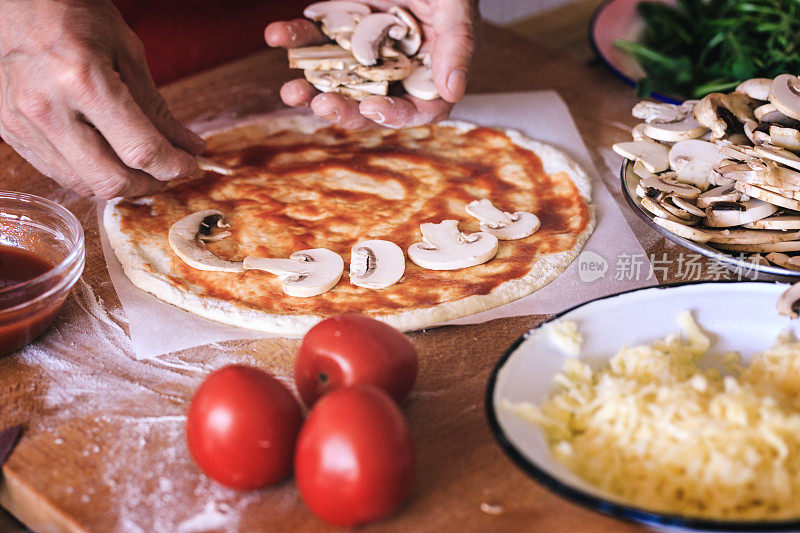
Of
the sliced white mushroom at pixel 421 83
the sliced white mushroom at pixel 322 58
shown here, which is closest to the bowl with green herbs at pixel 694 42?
the sliced white mushroom at pixel 421 83

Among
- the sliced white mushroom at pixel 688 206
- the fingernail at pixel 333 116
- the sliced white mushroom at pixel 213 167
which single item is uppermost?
the sliced white mushroom at pixel 688 206

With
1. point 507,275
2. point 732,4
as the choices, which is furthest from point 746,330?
point 732,4

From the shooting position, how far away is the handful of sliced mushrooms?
286 centimetres

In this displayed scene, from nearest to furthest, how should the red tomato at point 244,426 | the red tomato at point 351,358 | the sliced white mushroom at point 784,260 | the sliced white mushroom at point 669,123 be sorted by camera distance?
the red tomato at point 244,426 < the red tomato at point 351,358 < the sliced white mushroom at point 784,260 < the sliced white mushroom at point 669,123

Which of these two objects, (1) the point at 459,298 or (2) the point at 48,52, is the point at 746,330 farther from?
(2) the point at 48,52

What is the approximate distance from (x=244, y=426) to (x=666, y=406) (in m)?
0.85

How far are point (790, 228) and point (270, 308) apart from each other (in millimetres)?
1546

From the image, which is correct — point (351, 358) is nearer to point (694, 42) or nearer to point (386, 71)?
point (386, 71)

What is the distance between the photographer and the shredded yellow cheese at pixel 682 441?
1394mm

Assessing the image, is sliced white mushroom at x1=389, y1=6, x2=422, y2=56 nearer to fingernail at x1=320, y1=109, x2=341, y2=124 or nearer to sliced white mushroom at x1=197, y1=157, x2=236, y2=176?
fingernail at x1=320, y1=109, x2=341, y2=124

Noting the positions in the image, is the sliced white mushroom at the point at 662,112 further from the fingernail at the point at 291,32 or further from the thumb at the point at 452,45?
the fingernail at the point at 291,32

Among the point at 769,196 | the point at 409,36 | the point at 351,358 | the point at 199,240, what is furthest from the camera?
the point at 409,36

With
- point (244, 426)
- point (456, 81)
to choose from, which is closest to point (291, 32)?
point (456, 81)

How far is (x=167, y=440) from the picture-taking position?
180cm
